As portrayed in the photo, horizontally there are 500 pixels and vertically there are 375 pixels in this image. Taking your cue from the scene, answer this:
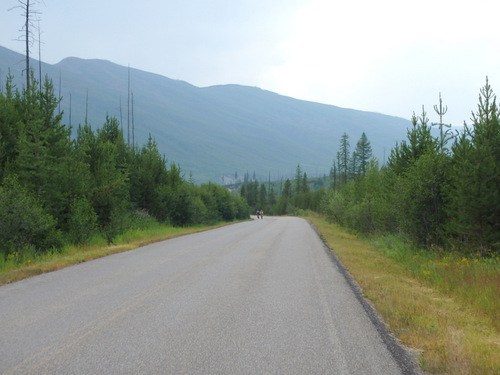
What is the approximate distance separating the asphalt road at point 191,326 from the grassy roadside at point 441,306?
40 centimetres

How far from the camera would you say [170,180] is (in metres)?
38.9

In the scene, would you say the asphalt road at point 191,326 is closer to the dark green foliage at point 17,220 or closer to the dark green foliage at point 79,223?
the dark green foliage at point 17,220

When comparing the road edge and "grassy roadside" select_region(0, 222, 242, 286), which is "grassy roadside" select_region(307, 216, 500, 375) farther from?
"grassy roadside" select_region(0, 222, 242, 286)

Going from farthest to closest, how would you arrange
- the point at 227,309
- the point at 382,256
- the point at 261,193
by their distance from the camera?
the point at 261,193 → the point at 382,256 → the point at 227,309

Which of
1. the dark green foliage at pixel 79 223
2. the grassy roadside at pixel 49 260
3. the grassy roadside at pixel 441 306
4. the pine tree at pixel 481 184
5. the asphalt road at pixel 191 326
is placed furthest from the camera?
the dark green foliage at pixel 79 223

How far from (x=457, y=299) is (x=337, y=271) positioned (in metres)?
3.90

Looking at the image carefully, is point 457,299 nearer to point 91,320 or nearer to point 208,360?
point 208,360

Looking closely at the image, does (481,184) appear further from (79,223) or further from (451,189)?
(79,223)

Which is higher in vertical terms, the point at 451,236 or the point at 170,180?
the point at 170,180

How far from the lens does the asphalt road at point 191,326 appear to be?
4.59 meters

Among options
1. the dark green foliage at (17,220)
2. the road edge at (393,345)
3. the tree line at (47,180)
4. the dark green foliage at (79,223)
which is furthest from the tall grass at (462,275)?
the dark green foliage at (79,223)

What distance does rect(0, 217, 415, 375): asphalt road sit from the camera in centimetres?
459

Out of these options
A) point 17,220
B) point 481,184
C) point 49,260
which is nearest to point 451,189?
point 481,184

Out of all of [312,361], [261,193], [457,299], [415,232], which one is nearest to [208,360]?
[312,361]
